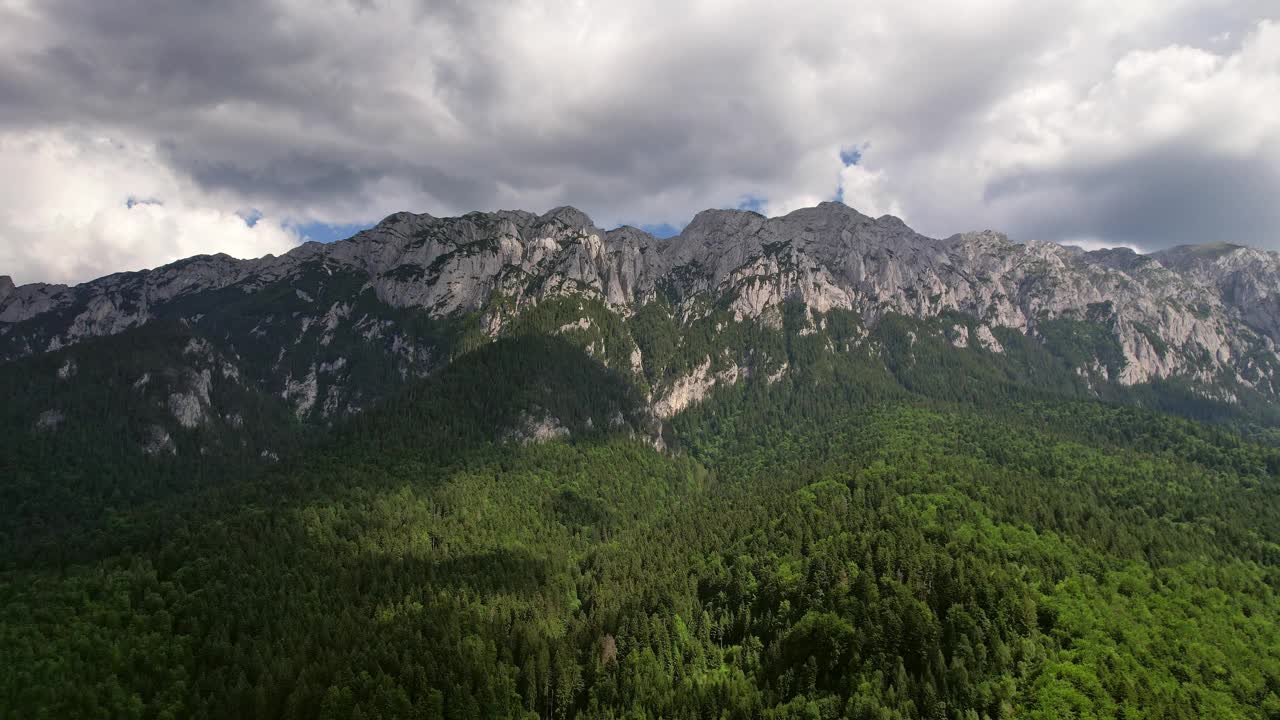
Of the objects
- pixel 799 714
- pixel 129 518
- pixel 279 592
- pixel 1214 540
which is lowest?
pixel 799 714

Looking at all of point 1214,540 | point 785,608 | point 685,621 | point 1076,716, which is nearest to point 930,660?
point 1076,716

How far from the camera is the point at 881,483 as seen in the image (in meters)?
151

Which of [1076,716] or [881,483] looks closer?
[1076,716]

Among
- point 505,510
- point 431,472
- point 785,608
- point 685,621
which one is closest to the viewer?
point 785,608

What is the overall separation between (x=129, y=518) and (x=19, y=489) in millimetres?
56184

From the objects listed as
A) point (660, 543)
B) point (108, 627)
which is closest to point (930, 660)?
point (660, 543)

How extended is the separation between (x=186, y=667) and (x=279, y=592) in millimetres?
20587

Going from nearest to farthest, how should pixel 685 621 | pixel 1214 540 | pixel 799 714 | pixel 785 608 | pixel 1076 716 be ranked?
pixel 1076 716, pixel 799 714, pixel 785 608, pixel 685 621, pixel 1214 540

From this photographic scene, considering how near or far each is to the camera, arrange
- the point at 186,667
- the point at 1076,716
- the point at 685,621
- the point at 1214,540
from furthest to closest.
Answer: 1. the point at 1214,540
2. the point at 685,621
3. the point at 186,667
4. the point at 1076,716

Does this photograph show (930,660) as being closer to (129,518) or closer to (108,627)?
(108,627)

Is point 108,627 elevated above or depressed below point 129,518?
below

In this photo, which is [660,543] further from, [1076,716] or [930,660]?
[1076,716]

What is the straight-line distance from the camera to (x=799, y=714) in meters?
85.9

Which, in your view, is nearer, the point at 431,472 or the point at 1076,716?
the point at 1076,716
